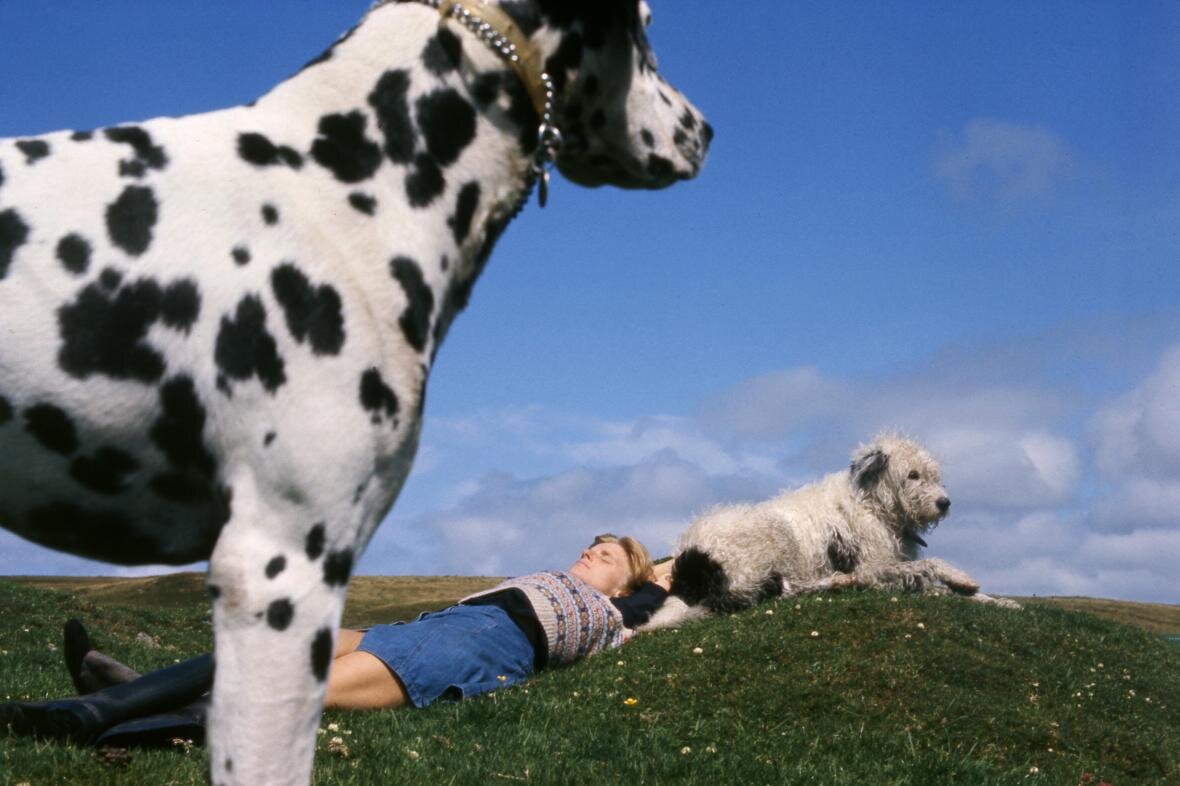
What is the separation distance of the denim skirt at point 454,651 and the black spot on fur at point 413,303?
22.5 ft

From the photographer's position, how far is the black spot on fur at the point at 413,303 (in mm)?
3488

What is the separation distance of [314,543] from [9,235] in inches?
49.9

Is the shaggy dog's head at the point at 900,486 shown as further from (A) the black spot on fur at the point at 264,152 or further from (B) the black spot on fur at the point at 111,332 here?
(B) the black spot on fur at the point at 111,332

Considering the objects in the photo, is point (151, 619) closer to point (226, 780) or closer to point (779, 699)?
point (779, 699)

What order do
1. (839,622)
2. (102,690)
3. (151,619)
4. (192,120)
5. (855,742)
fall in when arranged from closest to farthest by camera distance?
(192,120), (102,690), (855,742), (839,622), (151,619)

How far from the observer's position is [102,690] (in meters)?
7.37

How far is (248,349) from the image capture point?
10.8 feet

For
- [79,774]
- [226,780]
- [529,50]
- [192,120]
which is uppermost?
[529,50]

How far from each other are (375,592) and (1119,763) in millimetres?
21087

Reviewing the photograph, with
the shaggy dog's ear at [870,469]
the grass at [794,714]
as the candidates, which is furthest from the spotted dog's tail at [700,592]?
the shaggy dog's ear at [870,469]

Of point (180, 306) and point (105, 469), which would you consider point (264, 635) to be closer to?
point (105, 469)

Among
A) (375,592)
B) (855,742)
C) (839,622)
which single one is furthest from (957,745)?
(375,592)

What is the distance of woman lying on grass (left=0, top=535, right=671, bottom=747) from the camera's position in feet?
23.0

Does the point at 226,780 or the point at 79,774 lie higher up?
the point at 226,780
